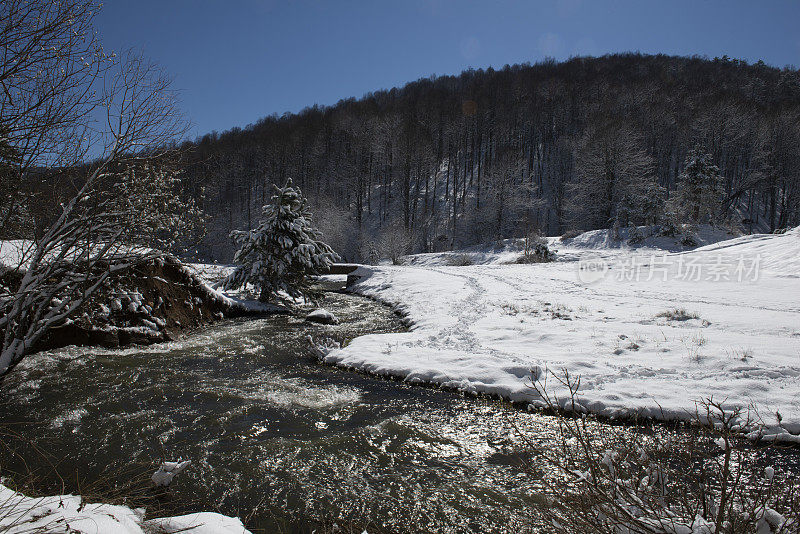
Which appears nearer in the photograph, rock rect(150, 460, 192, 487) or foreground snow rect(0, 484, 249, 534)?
foreground snow rect(0, 484, 249, 534)

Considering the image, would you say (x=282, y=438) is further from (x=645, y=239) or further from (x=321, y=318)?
A: (x=645, y=239)

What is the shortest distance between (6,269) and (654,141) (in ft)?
198

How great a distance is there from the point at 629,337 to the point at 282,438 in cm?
810

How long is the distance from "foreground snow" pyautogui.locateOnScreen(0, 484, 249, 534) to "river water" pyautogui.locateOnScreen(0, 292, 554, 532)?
0.60m

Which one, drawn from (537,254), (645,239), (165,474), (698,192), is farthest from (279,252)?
(698,192)

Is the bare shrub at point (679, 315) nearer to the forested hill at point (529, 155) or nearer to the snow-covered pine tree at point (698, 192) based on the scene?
the forested hill at point (529, 155)

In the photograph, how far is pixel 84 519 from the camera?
9.05 ft

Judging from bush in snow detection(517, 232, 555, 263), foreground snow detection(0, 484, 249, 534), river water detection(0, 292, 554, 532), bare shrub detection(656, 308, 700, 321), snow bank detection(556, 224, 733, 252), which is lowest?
river water detection(0, 292, 554, 532)

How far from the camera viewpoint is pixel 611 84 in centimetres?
6034

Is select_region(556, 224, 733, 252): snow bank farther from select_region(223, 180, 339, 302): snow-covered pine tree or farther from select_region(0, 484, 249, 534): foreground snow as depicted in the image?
select_region(0, 484, 249, 534): foreground snow

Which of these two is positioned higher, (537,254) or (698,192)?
(698,192)

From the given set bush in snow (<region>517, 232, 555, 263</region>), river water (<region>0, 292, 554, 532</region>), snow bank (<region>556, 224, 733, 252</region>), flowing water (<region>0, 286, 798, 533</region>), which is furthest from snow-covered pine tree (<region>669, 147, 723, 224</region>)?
river water (<region>0, 292, 554, 532</region>)

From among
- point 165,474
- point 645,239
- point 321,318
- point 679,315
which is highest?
point 645,239

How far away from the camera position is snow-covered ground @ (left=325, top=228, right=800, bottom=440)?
20.1ft
